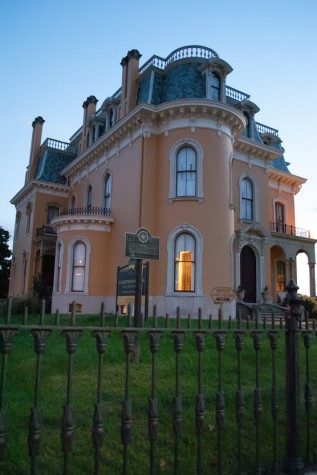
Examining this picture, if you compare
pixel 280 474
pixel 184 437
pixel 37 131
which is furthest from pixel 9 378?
pixel 37 131

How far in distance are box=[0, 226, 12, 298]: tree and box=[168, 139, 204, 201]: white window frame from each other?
2656 cm

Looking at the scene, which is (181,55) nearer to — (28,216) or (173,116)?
(173,116)

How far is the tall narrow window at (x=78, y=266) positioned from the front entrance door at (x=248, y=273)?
Result: 7766 mm

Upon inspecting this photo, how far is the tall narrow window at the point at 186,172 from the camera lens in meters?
17.8

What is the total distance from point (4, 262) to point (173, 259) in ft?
91.3

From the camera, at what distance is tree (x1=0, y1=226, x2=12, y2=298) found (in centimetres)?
3911

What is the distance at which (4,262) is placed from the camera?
40.2 meters

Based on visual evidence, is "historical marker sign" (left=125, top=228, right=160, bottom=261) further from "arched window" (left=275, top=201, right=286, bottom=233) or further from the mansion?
"arched window" (left=275, top=201, right=286, bottom=233)

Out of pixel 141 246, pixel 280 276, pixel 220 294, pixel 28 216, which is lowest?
pixel 220 294

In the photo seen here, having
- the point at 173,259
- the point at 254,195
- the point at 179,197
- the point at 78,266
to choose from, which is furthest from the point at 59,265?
the point at 254,195

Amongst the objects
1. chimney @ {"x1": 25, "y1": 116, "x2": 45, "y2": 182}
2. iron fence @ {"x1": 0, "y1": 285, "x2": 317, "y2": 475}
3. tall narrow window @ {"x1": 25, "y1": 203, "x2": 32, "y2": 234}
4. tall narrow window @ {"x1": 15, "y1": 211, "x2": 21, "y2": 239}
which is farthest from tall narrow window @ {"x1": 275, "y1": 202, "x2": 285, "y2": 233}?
iron fence @ {"x1": 0, "y1": 285, "x2": 317, "y2": 475}

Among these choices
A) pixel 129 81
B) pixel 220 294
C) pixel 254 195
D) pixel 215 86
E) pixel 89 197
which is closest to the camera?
pixel 220 294

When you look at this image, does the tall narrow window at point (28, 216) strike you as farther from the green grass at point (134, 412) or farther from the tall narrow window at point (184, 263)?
the green grass at point (134, 412)

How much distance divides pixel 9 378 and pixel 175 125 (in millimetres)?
14241
